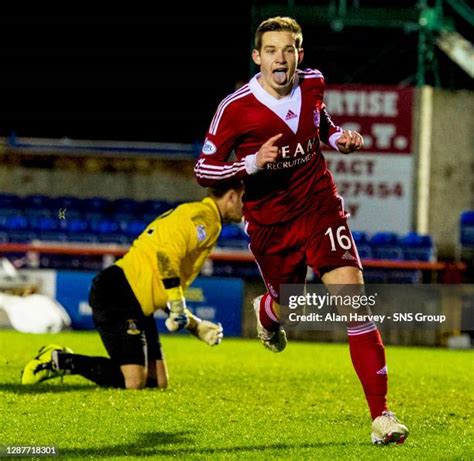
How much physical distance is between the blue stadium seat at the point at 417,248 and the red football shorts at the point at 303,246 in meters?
9.70

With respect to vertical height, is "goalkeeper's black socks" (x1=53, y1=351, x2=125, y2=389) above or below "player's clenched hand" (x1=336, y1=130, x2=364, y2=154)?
below

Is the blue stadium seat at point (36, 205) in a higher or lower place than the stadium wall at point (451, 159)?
lower

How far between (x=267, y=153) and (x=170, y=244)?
2429mm

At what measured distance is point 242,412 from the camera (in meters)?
7.52

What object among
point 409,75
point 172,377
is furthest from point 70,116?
point 172,377

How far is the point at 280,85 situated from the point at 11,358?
214 inches

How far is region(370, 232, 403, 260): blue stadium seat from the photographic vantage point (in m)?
16.5

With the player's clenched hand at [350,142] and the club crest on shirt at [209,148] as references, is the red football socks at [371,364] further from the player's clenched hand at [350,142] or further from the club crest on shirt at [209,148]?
the club crest on shirt at [209,148]

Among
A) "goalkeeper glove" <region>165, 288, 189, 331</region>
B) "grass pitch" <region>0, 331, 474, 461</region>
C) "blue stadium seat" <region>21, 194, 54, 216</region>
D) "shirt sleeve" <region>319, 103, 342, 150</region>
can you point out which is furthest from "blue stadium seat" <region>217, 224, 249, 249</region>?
"shirt sleeve" <region>319, 103, 342, 150</region>

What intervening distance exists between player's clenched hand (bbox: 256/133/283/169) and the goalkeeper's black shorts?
2708 mm

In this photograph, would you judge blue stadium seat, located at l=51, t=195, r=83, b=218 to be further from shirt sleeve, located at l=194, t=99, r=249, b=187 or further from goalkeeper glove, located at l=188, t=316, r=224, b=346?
shirt sleeve, located at l=194, t=99, r=249, b=187

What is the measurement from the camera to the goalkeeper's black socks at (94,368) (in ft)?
28.3

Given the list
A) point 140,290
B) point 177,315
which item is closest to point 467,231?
point 140,290

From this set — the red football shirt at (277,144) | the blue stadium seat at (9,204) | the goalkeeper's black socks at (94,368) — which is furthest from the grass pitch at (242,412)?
the blue stadium seat at (9,204)
